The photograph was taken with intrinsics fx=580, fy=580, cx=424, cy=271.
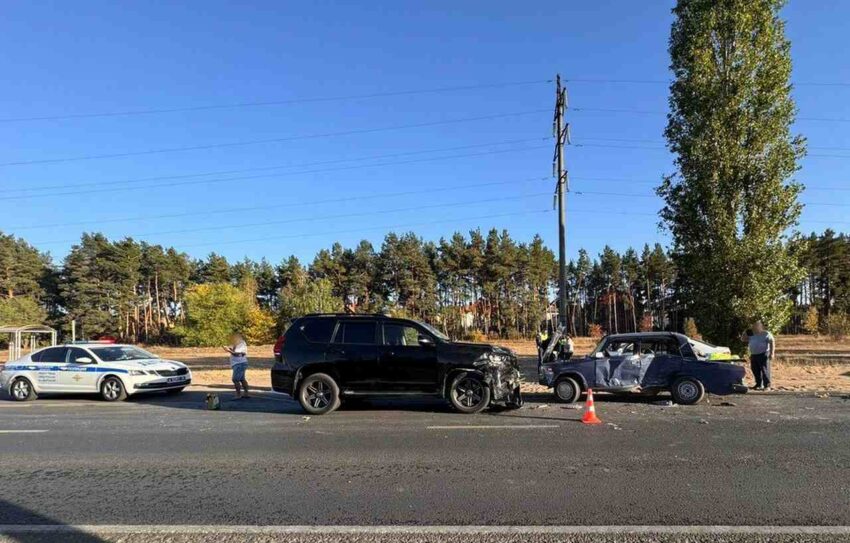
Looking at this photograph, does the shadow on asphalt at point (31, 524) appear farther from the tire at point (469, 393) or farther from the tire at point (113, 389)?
the tire at point (113, 389)

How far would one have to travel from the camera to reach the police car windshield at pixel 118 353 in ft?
50.9

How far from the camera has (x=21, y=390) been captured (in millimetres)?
15367

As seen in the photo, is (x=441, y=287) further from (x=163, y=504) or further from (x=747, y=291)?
(x=163, y=504)

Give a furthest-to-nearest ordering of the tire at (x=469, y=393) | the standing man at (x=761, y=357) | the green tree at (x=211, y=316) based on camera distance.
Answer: the green tree at (x=211, y=316)
the standing man at (x=761, y=357)
the tire at (x=469, y=393)

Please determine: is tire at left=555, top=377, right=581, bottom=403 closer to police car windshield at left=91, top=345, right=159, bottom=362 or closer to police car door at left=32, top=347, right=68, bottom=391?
police car windshield at left=91, top=345, right=159, bottom=362

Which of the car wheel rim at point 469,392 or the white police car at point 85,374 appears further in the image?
the white police car at point 85,374

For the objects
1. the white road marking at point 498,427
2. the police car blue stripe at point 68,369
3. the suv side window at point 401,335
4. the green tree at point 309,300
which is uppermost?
the green tree at point 309,300

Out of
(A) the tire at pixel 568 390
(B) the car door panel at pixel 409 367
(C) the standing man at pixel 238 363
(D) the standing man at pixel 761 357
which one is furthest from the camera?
(C) the standing man at pixel 238 363

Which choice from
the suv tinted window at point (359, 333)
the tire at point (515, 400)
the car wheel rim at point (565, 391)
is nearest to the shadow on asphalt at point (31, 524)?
the suv tinted window at point (359, 333)

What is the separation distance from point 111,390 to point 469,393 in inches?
382

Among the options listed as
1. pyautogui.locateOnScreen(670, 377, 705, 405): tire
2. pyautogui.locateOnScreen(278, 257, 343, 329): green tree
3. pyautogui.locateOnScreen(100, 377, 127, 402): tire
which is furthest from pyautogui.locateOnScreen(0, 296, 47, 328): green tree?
pyautogui.locateOnScreen(670, 377, 705, 405): tire

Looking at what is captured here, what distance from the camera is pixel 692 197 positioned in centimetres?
2227

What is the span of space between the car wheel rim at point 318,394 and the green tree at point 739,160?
53.2 ft

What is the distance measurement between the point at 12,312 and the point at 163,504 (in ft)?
237
